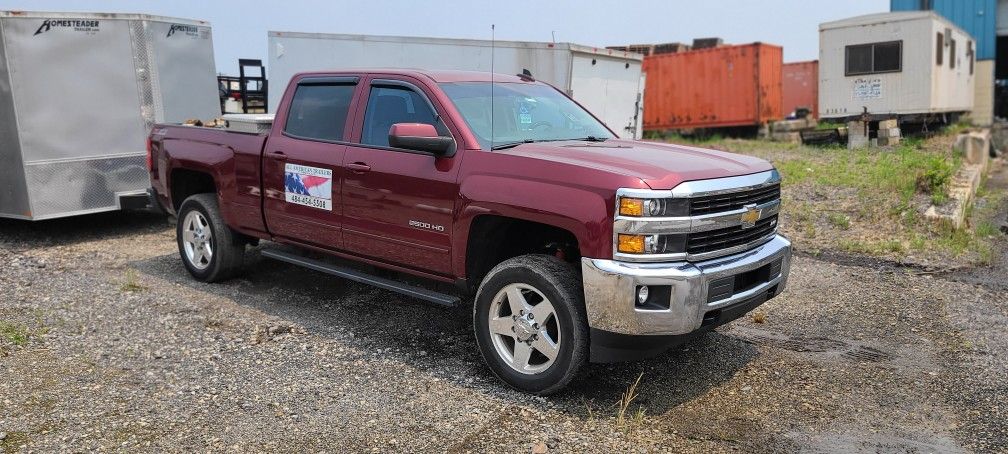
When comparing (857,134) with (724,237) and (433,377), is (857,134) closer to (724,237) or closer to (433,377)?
(724,237)

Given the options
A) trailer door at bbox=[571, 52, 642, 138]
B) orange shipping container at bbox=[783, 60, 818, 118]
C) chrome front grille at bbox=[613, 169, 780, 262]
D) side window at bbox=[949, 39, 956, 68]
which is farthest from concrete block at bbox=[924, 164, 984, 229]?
orange shipping container at bbox=[783, 60, 818, 118]

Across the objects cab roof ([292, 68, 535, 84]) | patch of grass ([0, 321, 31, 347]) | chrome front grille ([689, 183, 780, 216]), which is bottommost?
patch of grass ([0, 321, 31, 347])

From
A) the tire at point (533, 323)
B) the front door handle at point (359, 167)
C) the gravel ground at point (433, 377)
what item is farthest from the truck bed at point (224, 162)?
the tire at point (533, 323)

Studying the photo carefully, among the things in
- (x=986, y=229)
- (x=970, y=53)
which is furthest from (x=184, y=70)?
(x=970, y=53)

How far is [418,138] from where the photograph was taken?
4.80m

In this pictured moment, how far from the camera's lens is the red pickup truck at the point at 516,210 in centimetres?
417

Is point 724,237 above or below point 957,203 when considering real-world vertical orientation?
above

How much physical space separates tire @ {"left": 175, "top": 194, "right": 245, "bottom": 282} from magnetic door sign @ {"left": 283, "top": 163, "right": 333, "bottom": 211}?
1158 mm

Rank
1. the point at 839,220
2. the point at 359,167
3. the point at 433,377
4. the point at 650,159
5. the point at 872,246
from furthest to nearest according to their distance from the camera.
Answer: the point at 839,220
the point at 872,246
the point at 359,167
the point at 433,377
the point at 650,159

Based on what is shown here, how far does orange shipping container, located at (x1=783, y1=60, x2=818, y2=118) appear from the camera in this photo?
90.2ft

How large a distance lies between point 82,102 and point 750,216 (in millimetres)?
7923

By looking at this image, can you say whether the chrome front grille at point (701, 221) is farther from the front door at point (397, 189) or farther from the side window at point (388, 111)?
the side window at point (388, 111)

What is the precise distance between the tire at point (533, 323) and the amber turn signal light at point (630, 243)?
400mm

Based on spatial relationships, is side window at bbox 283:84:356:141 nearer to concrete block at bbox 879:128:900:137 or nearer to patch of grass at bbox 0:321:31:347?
patch of grass at bbox 0:321:31:347
